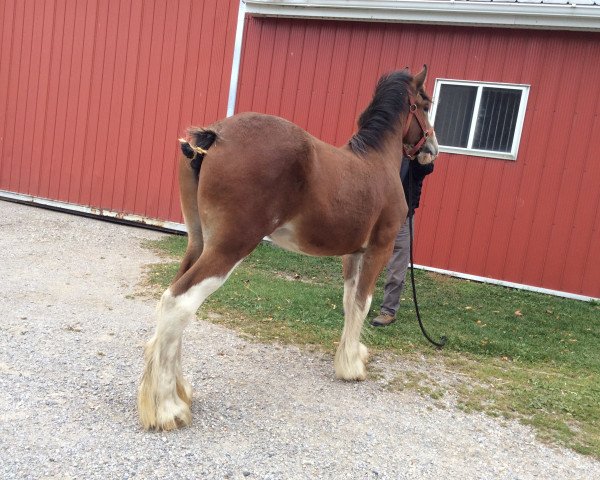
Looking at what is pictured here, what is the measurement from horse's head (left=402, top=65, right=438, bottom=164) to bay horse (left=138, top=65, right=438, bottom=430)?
54cm

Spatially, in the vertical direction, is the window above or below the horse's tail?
above

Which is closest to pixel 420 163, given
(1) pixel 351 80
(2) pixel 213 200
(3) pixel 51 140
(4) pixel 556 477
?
(2) pixel 213 200

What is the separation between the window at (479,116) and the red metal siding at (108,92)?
11.0 ft

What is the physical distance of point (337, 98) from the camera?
7.66m

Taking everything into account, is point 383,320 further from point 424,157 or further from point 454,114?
point 454,114

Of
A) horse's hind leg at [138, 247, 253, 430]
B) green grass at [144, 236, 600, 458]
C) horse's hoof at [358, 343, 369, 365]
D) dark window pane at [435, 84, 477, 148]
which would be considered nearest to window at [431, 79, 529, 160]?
dark window pane at [435, 84, 477, 148]

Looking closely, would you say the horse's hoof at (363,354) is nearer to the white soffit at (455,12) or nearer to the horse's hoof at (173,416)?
the horse's hoof at (173,416)

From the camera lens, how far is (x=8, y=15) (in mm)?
8859

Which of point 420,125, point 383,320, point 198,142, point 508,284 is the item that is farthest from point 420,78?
point 508,284

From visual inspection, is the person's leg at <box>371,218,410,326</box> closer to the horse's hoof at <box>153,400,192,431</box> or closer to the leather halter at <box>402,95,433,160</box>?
the leather halter at <box>402,95,433,160</box>

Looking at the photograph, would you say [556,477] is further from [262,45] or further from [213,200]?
[262,45]

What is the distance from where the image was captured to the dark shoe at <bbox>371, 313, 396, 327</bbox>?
15.9ft

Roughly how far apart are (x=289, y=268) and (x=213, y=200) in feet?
13.8

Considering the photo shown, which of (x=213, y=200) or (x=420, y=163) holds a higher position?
(x=420, y=163)
